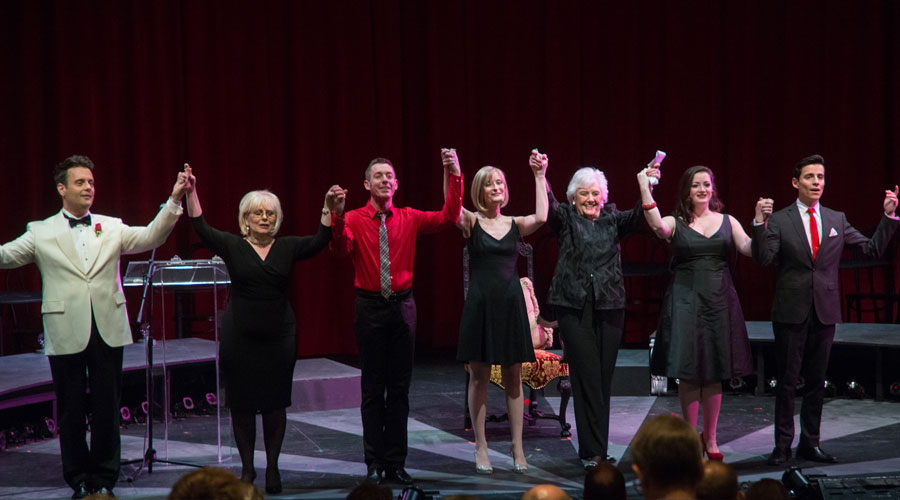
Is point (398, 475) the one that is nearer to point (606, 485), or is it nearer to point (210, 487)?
point (606, 485)

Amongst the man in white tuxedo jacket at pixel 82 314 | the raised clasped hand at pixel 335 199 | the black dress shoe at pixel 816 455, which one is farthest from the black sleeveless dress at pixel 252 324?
the black dress shoe at pixel 816 455

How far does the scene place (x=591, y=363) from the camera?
14.8 feet

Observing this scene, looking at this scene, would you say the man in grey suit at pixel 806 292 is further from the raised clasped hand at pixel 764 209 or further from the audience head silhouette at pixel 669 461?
the audience head silhouette at pixel 669 461

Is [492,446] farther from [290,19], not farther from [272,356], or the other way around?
[290,19]

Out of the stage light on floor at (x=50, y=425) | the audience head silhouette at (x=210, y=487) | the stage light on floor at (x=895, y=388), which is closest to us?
the audience head silhouette at (x=210, y=487)

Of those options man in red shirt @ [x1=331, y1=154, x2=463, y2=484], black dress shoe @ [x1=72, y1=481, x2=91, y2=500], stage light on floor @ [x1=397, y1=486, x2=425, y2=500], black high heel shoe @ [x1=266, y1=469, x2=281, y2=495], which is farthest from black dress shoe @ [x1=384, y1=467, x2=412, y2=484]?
stage light on floor @ [x1=397, y1=486, x2=425, y2=500]

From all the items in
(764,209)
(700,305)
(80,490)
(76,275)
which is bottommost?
(80,490)

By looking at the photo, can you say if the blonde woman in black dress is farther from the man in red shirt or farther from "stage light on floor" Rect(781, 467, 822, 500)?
"stage light on floor" Rect(781, 467, 822, 500)

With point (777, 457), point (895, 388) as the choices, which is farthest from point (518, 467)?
point (895, 388)

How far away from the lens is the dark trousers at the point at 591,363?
452cm

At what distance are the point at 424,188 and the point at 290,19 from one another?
1.79m

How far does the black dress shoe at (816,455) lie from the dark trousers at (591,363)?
0.98 m

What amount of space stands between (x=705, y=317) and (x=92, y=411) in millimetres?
2738

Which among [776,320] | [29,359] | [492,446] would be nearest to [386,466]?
[492,446]
